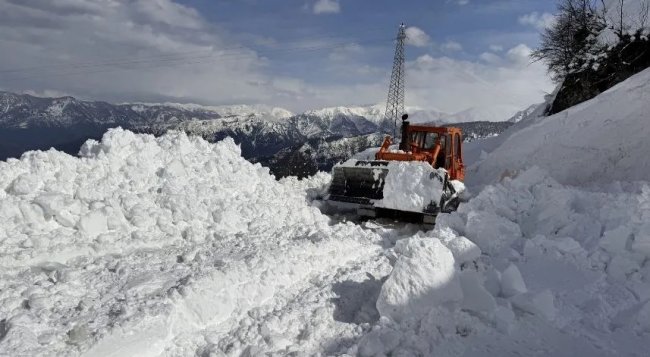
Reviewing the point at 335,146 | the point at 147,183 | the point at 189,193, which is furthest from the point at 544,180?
the point at 335,146

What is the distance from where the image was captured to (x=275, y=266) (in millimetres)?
5801

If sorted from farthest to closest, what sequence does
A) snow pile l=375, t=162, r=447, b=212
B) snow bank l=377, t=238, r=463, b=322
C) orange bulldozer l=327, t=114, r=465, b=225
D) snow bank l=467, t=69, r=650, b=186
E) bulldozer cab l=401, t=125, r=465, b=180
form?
bulldozer cab l=401, t=125, r=465, b=180, snow bank l=467, t=69, r=650, b=186, orange bulldozer l=327, t=114, r=465, b=225, snow pile l=375, t=162, r=447, b=212, snow bank l=377, t=238, r=463, b=322

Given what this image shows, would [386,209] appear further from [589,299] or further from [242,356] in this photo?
[242,356]

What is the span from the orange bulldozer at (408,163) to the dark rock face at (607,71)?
10.3 m

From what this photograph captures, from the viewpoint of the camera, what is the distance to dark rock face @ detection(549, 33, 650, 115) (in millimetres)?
18672

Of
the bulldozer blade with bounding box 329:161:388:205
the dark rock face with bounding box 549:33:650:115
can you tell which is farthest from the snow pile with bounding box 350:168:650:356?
the dark rock face with bounding box 549:33:650:115

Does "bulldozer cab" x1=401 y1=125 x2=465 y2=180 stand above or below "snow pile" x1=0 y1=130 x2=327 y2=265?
above

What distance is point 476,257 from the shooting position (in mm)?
6496

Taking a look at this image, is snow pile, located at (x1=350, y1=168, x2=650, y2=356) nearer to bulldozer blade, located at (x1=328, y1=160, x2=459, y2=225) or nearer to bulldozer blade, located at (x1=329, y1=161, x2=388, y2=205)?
bulldozer blade, located at (x1=328, y1=160, x2=459, y2=225)

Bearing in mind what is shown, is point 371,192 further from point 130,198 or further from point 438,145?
point 130,198

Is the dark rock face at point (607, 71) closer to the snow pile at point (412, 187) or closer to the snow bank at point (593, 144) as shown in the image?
the snow bank at point (593, 144)

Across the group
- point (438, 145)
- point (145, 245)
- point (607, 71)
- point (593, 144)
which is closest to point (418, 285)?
point (145, 245)

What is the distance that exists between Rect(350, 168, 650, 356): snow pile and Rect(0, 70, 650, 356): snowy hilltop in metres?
0.02

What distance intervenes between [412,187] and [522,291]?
509 centimetres
